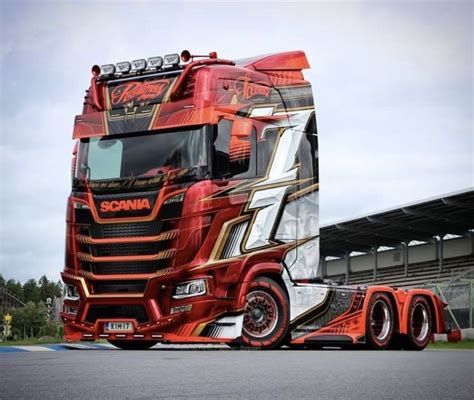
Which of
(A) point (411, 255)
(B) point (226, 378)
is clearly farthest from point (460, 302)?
(B) point (226, 378)

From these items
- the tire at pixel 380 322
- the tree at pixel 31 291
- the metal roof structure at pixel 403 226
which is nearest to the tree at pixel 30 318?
the tree at pixel 31 291

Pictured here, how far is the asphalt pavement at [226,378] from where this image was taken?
638 cm

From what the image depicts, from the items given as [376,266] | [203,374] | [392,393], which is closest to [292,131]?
[203,374]

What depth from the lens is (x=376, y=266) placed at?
3306 cm

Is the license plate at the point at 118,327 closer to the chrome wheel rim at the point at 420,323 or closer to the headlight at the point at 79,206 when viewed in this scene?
the headlight at the point at 79,206

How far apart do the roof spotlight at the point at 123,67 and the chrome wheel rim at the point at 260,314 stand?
13.5 ft

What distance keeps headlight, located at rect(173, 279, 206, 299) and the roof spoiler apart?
12.5 feet

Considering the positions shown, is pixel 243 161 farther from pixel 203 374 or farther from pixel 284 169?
pixel 203 374

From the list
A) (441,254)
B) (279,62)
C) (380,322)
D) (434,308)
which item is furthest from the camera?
(441,254)

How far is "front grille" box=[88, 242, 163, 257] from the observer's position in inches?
497

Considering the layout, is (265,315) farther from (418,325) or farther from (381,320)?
(418,325)

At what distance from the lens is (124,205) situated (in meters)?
12.9

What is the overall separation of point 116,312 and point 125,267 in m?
0.70

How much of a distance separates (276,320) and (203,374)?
18.5 ft
